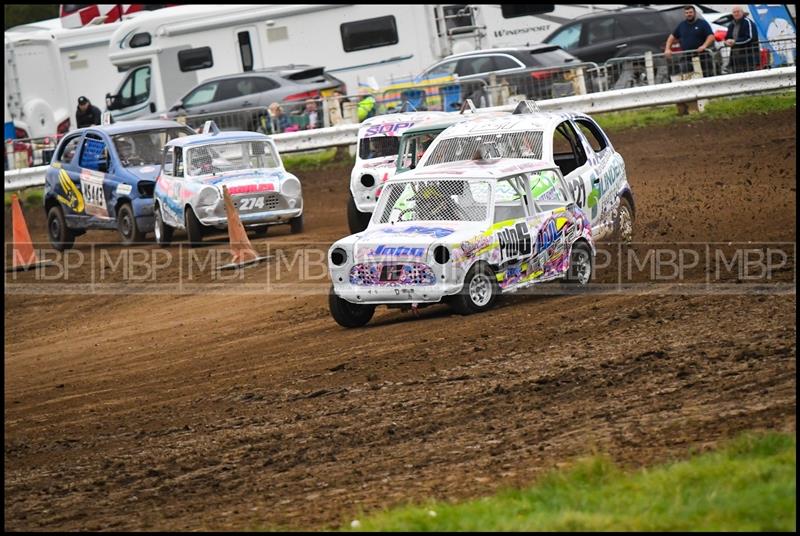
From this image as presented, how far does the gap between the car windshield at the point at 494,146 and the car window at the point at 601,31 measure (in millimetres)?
13200

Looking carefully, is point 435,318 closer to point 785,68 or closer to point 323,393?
point 323,393

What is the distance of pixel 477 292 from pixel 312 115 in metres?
13.7

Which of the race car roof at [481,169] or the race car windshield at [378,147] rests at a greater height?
the race car roof at [481,169]

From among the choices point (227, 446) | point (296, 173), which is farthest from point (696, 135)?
point (227, 446)

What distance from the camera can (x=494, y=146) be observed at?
1394 cm

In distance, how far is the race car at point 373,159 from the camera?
56.1 ft

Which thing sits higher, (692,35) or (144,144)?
(692,35)

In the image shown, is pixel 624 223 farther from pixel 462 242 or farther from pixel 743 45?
pixel 743 45

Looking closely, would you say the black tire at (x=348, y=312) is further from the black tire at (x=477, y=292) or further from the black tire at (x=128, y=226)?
the black tire at (x=128, y=226)

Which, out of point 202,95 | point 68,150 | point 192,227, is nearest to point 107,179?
point 68,150

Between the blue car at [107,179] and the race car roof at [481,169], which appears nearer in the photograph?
the race car roof at [481,169]

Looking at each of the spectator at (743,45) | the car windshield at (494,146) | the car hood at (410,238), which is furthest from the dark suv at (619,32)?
the car hood at (410,238)

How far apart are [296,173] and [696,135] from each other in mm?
A: 7386

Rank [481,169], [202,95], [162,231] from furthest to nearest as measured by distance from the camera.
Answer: [202,95] → [162,231] → [481,169]
